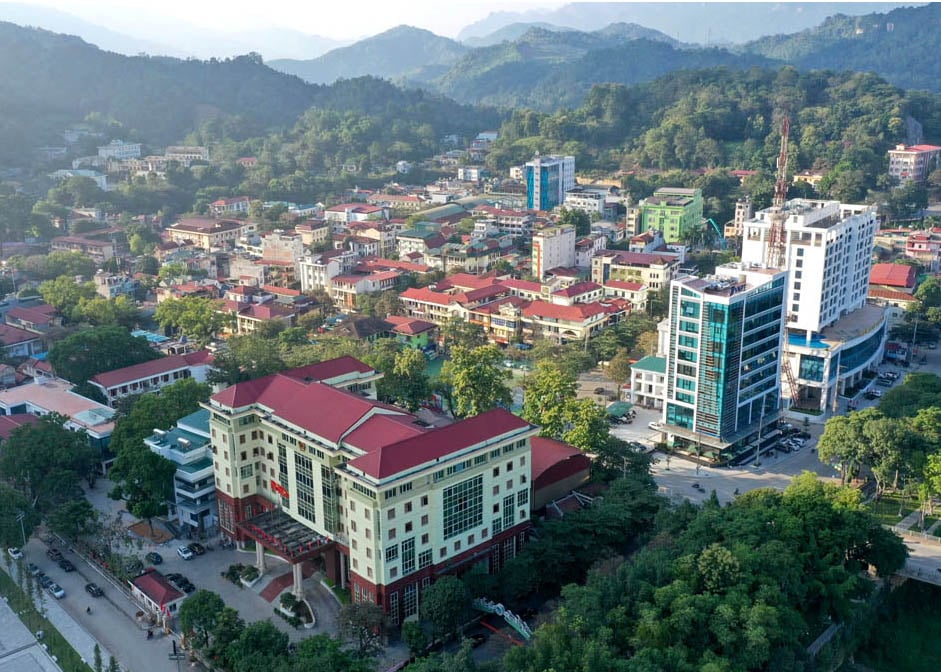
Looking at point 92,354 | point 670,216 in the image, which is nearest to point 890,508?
point 92,354

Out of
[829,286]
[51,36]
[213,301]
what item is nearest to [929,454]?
[829,286]

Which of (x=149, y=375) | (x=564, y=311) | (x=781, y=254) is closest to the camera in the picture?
(x=781, y=254)

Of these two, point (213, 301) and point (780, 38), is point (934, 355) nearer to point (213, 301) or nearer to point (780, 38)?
point (213, 301)

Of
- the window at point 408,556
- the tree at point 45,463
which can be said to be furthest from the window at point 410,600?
the tree at point 45,463

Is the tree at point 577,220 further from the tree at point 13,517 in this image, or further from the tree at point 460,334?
the tree at point 13,517

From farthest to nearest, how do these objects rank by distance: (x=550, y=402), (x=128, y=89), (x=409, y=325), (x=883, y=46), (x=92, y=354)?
1. (x=883, y=46)
2. (x=128, y=89)
3. (x=409, y=325)
4. (x=92, y=354)
5. (x=550, y=402)

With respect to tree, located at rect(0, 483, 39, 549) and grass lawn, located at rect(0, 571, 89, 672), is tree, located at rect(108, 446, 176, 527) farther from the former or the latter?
grass lawn, located at rect(0, 571, 89, 672)

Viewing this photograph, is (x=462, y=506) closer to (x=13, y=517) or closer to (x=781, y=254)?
(x=13, y=517)
